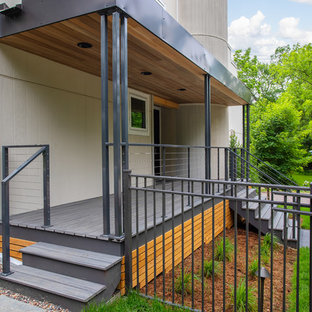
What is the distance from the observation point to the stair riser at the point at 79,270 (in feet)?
8.00

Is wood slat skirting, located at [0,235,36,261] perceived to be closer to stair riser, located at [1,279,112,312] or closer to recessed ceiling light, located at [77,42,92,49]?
stair riser, located at [1,279,112,312]

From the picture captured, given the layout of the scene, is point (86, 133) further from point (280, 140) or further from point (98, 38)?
point (280, 140)

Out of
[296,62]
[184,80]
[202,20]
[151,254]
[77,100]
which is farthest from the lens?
[296,62]

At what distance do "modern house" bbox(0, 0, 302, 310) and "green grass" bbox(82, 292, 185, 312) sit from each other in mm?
99

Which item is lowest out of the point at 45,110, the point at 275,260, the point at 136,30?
the point at 275,260

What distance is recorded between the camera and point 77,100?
4789 millimetres

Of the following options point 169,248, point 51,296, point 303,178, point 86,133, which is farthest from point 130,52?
point 303,178

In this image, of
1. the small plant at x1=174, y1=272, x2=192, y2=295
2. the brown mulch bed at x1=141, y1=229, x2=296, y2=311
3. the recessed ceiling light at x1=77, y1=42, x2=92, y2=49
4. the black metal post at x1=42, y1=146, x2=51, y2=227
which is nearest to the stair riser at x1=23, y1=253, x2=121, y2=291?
the black metal post at x1=42, y1=146, x2=51, y2=227

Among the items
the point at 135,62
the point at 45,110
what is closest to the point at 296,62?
the point at 135,62

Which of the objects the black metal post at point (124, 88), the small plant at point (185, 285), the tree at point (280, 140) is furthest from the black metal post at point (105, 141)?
the tree at point (280, 140)

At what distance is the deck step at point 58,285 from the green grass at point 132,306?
0.37 feet

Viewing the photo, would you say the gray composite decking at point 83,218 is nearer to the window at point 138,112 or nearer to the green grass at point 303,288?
the green grass at point 303,288

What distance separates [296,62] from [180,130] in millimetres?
11435

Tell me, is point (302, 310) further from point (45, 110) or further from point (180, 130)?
point (180, 130)
